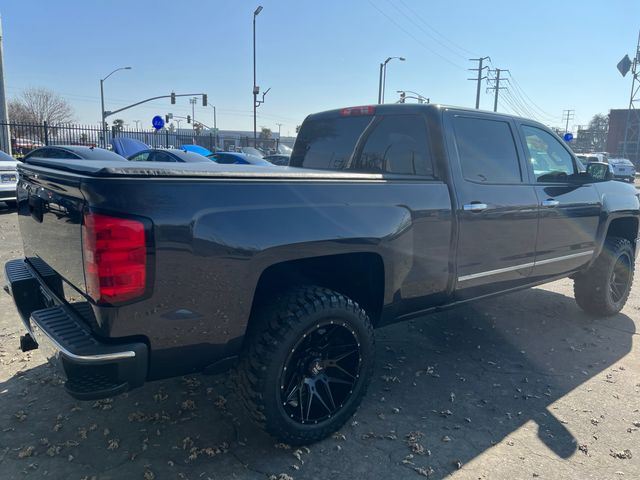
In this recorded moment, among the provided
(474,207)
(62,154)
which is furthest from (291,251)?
(62,154)

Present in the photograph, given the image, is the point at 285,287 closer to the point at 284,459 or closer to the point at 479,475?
the point at 284,459

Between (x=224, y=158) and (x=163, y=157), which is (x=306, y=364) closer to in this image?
(x=163, y=157)

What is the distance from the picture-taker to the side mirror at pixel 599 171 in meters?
4.68

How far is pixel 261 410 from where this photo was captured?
251 centimetres

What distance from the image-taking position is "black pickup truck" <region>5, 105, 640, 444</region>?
2.08 metres

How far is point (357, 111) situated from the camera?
4000mm

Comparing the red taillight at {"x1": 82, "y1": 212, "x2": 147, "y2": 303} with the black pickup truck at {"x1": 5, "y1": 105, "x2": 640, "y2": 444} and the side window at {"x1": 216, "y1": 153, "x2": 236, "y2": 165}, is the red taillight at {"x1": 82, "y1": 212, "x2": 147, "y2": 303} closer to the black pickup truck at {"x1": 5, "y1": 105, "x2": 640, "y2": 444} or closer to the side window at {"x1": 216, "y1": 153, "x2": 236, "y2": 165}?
the black pickup truck at {"x1": 5, "y1": 105, "x2": 640, "y2": 444}

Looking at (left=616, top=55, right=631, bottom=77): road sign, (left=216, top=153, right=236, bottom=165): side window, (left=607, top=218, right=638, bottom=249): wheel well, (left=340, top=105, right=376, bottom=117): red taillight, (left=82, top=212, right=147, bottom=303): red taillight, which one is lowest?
(left=607, top=218, right=638, bottom=249): wheel well

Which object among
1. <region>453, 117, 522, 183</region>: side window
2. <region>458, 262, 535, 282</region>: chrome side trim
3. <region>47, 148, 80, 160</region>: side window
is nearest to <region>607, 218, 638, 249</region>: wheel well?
<region>458, 262, 535, 282</region>: chrome side trim

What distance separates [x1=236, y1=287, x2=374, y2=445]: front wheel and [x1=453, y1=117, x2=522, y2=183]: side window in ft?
4.76

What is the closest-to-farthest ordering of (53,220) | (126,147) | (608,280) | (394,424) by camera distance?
(53,220)
(394,424)
(608,280)
(126,147)

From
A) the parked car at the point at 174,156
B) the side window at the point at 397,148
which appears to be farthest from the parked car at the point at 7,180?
the side window at the point at 397,148

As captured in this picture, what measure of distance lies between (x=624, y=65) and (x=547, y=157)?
156ft

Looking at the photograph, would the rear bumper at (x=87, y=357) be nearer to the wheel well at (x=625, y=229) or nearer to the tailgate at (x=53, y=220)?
the tailgate at (x=53, y=220)
